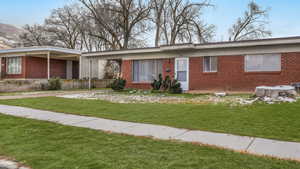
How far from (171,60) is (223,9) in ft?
42.2

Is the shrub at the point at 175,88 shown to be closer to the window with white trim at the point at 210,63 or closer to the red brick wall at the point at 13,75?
the window with white trim at the point at 210,63

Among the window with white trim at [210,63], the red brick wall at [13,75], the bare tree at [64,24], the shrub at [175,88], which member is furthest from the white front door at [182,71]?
the bare tree at [64,24]

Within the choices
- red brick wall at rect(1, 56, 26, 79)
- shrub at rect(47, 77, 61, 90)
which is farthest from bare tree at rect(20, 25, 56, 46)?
shrub at rect(47, 77, 61, 90)

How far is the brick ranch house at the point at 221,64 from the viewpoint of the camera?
11.3m

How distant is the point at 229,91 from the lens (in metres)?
12.6

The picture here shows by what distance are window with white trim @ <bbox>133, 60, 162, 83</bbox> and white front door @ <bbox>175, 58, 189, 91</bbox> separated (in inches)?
54.2

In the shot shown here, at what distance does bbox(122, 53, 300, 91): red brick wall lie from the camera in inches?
443

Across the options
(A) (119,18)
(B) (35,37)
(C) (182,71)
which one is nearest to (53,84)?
(C) (182,71)

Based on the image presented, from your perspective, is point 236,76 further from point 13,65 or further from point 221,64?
point 13,65

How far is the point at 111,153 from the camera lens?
10.8ft

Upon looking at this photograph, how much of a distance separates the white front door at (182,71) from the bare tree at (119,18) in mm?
13060

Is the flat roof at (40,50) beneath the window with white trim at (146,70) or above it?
above

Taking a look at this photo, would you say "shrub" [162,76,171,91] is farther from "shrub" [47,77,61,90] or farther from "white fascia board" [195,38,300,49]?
"shrub" [47,77,61,90]

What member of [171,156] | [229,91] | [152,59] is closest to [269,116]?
[171,156]
